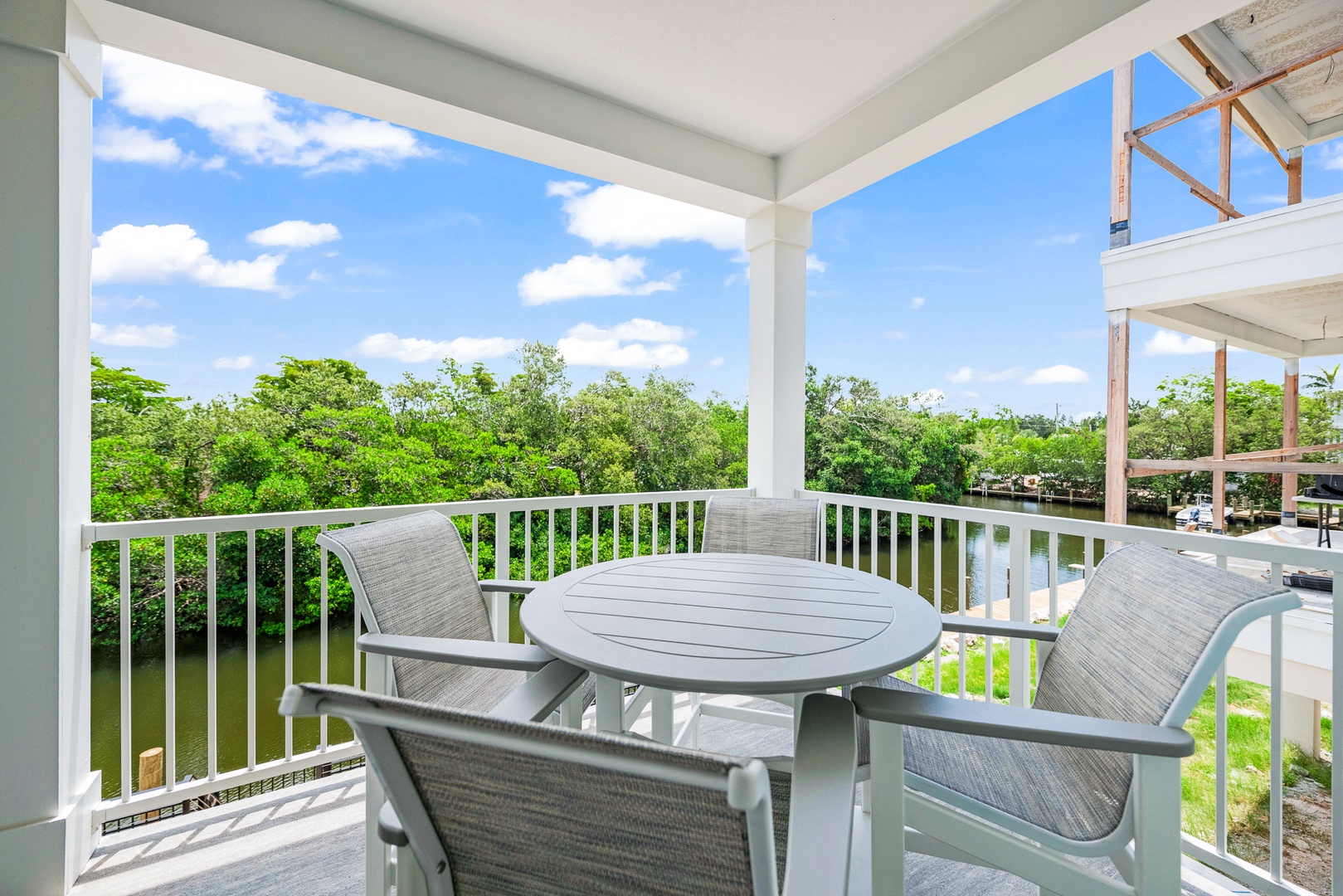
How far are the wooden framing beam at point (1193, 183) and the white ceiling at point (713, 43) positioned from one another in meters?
4.10

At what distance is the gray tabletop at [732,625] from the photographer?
1153 millimetres

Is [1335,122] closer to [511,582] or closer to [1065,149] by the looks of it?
[511,582]

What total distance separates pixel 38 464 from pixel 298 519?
0.74m

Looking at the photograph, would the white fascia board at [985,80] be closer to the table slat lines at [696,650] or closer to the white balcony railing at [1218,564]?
the white balcony railing at [1218,564]

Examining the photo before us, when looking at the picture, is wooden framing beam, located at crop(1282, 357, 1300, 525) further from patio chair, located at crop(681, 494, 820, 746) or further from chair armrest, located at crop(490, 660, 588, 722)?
chair armrest, located at crop(490, 660, 588, 722)

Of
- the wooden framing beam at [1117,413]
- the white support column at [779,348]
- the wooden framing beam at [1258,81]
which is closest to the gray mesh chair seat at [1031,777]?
the white support column at [779,348]

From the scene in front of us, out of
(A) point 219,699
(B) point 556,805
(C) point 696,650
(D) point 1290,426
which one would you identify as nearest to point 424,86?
(C) point 696,650

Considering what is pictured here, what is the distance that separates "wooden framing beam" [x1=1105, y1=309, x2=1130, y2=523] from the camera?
219 inches

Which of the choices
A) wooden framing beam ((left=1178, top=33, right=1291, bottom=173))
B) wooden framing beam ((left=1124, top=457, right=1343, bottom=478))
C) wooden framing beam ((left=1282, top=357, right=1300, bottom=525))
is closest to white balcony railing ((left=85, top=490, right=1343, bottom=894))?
wooden framing beam ((left=1124, top=457, right=1343, bottom=478))

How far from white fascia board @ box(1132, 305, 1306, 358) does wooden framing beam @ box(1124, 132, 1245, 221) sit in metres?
0.87

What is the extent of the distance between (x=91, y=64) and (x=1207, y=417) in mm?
18842

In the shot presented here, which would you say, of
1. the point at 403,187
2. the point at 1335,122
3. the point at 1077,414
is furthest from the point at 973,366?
the point at 403,187

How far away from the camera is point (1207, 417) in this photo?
13930mm

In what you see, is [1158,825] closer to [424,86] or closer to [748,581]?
[748,581]
